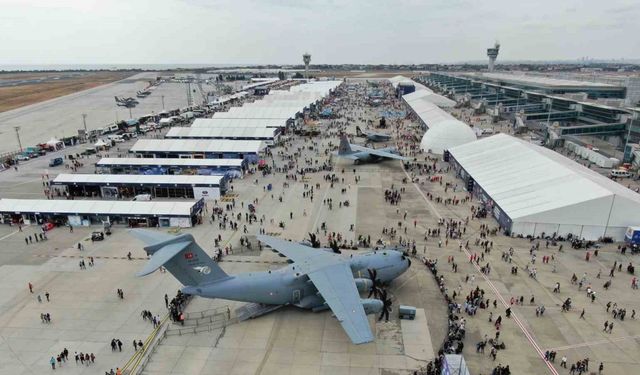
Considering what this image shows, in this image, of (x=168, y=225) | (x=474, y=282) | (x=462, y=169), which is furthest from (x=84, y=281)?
(x=462, y=169)

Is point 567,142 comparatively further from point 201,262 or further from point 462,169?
point 201,262

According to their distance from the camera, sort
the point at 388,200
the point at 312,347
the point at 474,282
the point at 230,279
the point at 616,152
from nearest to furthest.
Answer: the point at 312,347 → the point at 230,279 → the point at 474,282 → the point at 388,200 → the point at 616,152

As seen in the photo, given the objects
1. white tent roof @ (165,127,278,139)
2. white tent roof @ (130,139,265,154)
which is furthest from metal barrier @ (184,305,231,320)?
white tent roof @ (165,127,278,139)

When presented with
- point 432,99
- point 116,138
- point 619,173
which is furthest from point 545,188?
point 432,99

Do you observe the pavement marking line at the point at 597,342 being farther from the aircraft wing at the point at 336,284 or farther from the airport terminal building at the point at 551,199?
the airport terminal building at the point at 551,199

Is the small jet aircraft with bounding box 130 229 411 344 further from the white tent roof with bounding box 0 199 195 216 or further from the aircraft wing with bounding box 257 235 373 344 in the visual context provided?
the white tent roof with bounding box 0 199 195 216

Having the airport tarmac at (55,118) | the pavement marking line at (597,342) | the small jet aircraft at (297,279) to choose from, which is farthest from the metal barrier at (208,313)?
Answer: the airport tarmac at (55,118)
